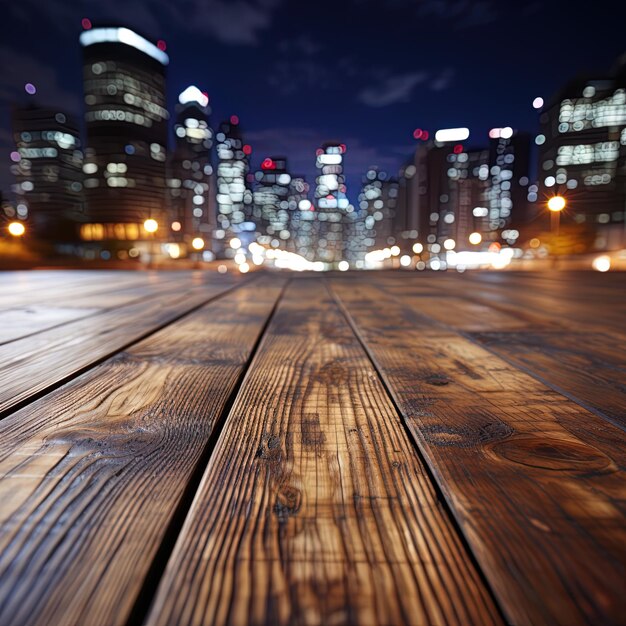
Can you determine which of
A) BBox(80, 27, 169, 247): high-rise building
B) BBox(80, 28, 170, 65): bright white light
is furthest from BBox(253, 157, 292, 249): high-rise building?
BBox(80, 28, 170, 65): bright white light

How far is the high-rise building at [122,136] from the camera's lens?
8919cm

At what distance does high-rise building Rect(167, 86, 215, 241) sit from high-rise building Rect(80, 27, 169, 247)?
31.0 meters

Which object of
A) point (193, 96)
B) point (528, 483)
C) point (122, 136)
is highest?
point (193, 96)

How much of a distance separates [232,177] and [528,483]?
18506 centimetres

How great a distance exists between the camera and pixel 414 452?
0.73 meters

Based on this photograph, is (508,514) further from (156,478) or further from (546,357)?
(546,357)

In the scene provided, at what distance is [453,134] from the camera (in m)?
128

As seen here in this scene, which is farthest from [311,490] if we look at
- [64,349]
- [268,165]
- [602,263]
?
[268,165]

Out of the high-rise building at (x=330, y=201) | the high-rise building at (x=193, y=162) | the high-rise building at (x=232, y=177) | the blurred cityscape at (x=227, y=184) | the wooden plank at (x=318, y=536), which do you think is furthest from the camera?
the high-rise building at (x=330, y=201)

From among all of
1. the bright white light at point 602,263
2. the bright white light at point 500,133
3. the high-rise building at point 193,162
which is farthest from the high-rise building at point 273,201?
the bright white light at point 602,263

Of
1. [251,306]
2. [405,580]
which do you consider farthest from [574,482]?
[251,306]

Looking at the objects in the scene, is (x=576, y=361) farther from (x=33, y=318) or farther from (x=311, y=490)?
(x=33, y=318)

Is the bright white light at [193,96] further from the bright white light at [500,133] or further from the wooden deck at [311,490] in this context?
the wooden deck at [311,490]

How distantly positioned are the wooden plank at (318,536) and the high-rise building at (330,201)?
17163cm
